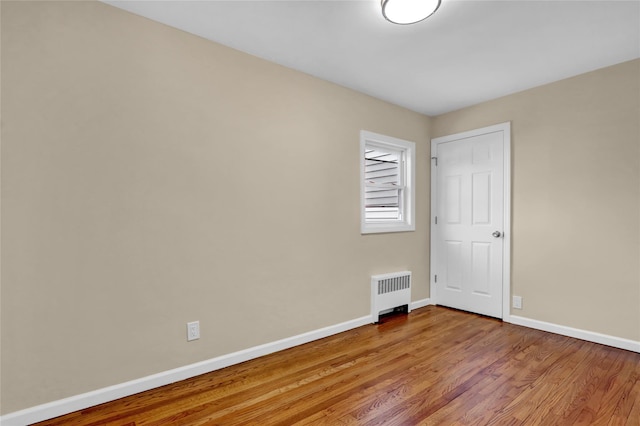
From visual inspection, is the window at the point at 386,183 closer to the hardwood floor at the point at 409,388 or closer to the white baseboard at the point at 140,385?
the hardwood floor at the point at 409,388

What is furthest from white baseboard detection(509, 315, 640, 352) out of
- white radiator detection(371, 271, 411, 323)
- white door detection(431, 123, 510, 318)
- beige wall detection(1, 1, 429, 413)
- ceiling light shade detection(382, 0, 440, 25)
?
ceiling light shade detection(382, 0, 440, 25)

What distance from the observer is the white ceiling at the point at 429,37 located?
2082 millimetres

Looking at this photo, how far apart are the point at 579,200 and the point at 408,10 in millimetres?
2480

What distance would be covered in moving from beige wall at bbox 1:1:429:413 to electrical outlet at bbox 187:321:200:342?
54 mm

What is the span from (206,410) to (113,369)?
0.68 metres

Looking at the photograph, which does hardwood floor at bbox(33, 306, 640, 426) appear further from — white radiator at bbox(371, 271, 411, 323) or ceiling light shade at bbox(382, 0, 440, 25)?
ceiling light shade at bbox(382, 0, 440, 25)

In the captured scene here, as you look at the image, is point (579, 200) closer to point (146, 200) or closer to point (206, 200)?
point (206, 200)

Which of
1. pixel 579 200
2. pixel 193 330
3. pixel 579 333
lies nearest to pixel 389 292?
pixel 579 333

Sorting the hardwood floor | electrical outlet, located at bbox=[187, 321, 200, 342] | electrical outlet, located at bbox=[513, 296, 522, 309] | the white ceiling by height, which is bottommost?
the hardwood floor

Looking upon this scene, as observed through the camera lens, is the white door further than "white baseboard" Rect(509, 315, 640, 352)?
Yes

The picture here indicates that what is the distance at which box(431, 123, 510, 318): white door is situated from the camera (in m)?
3.60

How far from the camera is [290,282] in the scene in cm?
290

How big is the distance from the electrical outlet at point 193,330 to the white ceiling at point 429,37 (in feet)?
7.08

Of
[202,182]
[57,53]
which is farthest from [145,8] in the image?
[202,182]
